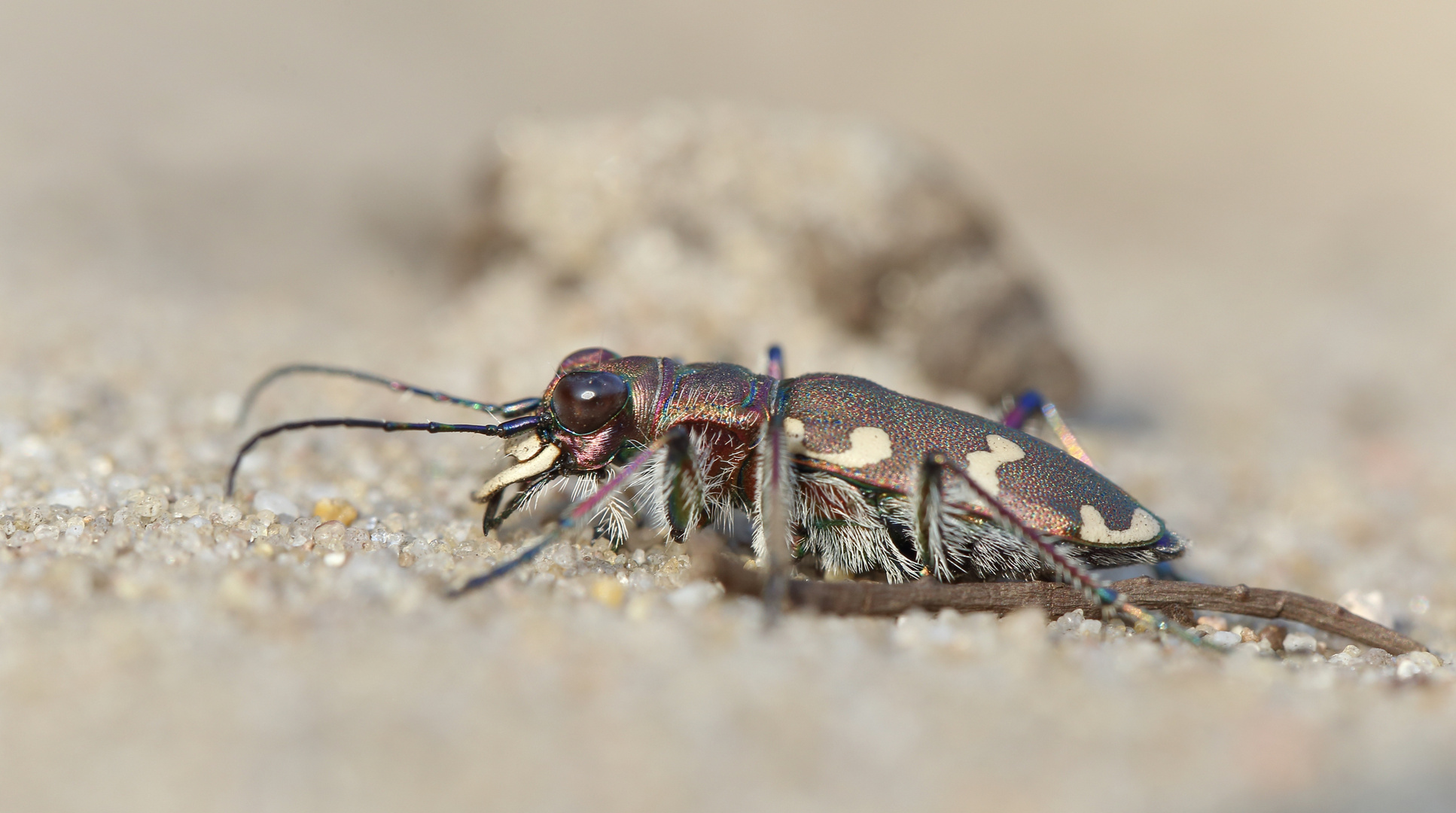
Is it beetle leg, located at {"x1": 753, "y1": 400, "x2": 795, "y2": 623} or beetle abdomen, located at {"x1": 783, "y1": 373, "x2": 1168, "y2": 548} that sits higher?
beetle abdomen, located at {"x1": 783, "y1": 373, "x2": 1168, "y2": 548}

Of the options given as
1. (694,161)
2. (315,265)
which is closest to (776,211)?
(694,161)

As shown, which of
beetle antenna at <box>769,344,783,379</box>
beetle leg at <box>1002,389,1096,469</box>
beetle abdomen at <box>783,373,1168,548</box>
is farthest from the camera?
beetle leg at <box>1002,389,1096,469</box>

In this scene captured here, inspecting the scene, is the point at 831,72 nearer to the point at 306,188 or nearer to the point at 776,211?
the point at 306,188

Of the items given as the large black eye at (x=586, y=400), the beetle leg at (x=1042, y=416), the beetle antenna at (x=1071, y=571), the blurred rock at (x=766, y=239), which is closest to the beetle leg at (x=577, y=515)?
the large black eye at (x=586, y=400)

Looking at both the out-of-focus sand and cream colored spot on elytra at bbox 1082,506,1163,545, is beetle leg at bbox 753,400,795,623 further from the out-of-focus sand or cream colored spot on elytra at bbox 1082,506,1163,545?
cream colored spot on elytra at bbox 1082,506,1163,545

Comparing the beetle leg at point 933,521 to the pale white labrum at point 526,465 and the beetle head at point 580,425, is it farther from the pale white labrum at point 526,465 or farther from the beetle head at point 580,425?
the pale white labrum at point 526,465

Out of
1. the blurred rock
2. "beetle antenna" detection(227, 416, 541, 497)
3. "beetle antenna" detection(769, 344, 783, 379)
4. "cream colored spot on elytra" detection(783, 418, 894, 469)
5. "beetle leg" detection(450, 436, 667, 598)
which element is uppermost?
the blurred rock

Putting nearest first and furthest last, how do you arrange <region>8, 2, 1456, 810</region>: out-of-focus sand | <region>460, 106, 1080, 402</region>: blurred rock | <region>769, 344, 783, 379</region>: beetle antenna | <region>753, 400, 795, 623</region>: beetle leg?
<region>8, 2, 1456, 810</region>: out-of-focus sand, <region>753, 400, 795, 623</region>: beetle leg, <region>769, 344, 783, 379</region>: beetle antenna, <region>460, 106, 1080, 402</region>: blurred rock

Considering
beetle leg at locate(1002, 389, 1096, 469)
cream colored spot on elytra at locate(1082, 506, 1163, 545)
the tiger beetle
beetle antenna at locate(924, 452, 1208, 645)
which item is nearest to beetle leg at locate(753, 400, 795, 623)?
the tiger beetle
